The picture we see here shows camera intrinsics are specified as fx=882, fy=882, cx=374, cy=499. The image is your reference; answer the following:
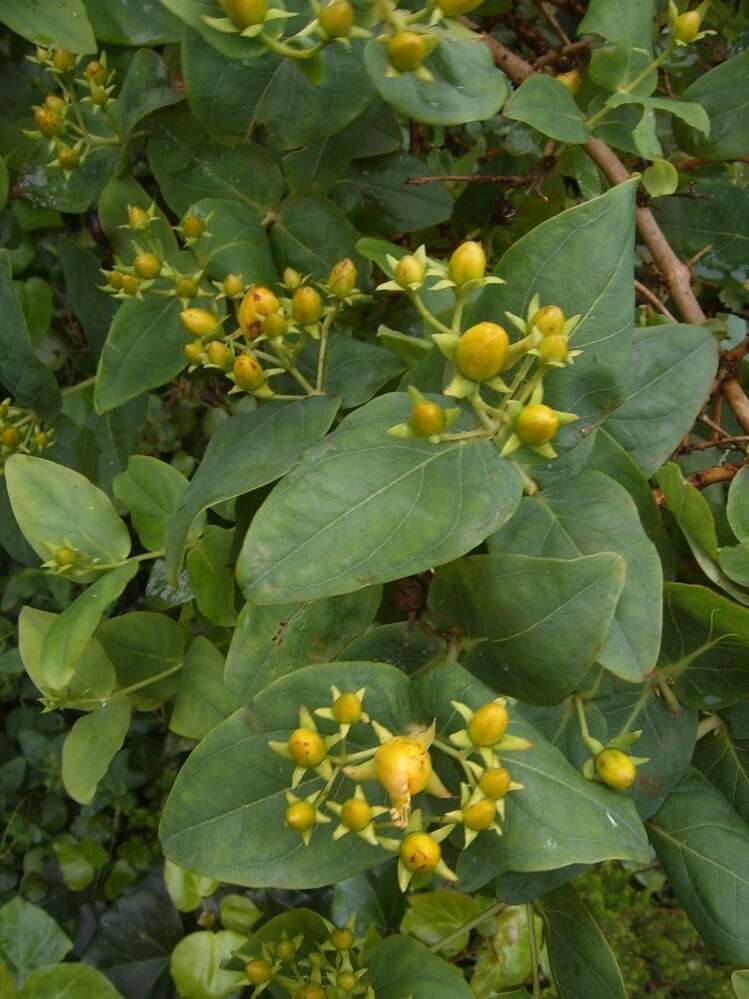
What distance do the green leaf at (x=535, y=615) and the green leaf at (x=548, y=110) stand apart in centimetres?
52

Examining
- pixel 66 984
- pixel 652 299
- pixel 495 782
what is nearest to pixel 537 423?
pixel 495 782

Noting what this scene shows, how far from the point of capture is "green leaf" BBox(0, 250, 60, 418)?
1309 mm

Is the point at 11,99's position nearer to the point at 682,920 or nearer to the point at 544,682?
the point at 544,682

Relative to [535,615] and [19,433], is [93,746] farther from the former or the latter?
[535,615]

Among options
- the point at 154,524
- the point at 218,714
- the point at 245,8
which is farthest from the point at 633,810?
the point at 245,8

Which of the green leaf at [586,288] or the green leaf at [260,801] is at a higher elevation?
the green leaf at [586,288]

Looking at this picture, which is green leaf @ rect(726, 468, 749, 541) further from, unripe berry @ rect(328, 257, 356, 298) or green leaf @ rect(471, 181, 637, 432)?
unripe berry @ rect(328, 257, 356, 298)

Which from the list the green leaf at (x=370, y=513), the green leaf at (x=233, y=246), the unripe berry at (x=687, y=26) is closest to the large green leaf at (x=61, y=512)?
the green leaf at (x=233, y=246)

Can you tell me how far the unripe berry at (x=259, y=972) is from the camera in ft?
3.68

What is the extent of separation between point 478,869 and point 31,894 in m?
1.46

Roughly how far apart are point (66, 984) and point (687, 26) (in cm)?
162

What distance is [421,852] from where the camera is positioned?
73 centimetres

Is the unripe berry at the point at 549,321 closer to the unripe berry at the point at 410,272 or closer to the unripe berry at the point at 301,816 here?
the unripe berry at the point at 410,272

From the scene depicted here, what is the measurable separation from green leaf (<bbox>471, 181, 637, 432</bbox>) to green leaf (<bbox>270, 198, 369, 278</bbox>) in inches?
15.0
